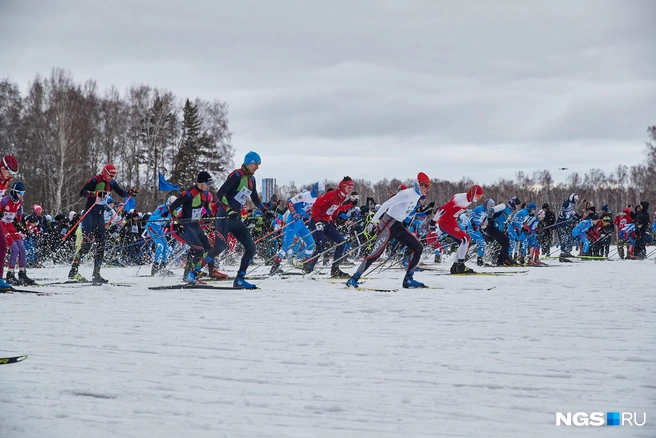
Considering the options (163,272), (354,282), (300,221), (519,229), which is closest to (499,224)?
(519,229)

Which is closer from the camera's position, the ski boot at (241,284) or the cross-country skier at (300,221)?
the ski boot at (241,284)

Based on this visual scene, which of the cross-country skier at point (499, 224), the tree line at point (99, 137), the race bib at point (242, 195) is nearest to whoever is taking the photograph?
the race bib at point (242, 195)

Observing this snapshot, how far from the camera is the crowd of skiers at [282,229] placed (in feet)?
34.6

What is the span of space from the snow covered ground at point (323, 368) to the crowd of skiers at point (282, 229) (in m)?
2.73

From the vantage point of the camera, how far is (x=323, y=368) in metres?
4.44

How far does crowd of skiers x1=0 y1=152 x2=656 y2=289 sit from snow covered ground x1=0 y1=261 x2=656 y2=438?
2733 mm

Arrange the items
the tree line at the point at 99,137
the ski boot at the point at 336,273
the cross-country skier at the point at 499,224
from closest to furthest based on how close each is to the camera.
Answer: the ski boot at the point at 336,273 → the cross-country skier at the point at 499,224 → the tree line at the point at 99,137

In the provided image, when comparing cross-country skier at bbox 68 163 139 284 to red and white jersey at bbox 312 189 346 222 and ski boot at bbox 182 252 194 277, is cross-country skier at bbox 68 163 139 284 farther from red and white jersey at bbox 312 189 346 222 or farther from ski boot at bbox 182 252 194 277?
red and white jersey at bbox 312 189 346 222

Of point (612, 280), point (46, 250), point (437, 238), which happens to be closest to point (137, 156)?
point (46, 250)

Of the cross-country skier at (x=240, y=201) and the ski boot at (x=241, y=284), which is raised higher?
the cross-country skier at (x=240, y=201)

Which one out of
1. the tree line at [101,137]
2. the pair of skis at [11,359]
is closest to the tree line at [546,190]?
the tree line at [101,137]

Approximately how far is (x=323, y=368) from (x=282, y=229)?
494 inches

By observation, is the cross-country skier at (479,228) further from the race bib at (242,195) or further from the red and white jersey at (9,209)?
the red and white jersey at (9,209)

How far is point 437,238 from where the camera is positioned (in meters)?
18.5
